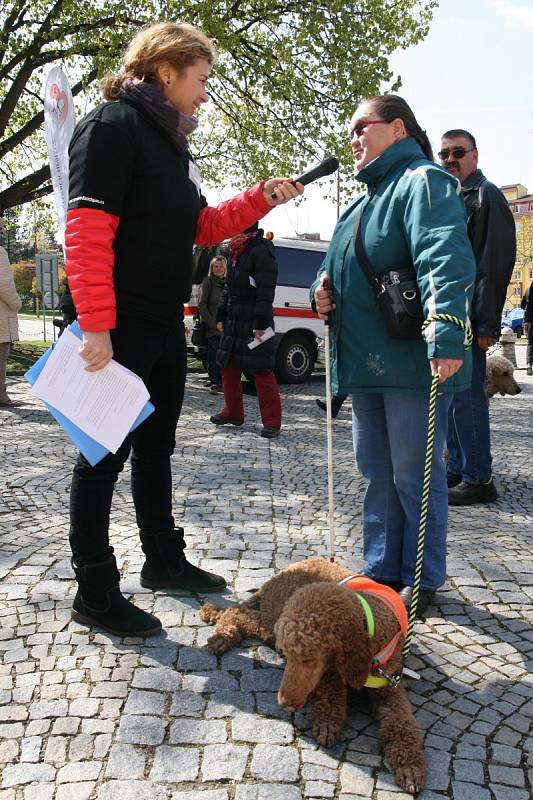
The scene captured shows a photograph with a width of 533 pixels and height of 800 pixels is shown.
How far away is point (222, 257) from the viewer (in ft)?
34.3

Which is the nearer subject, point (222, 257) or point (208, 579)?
point (208, 579)

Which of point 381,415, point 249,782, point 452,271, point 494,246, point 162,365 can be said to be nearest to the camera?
point 249,782

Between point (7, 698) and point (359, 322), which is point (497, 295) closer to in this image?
point (359, 322)

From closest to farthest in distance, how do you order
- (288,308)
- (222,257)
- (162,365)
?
(162,365) < (222,257) < (288,308)

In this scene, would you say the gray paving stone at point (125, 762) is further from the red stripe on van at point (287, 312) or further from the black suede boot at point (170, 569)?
the red stripe on van at point (287, 312)

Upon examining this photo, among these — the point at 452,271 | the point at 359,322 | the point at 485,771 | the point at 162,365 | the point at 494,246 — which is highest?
the point at 494,246

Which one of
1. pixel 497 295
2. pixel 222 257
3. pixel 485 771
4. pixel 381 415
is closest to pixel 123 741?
pixel 485 771

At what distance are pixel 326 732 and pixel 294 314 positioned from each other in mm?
10034

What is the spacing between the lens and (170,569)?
10.8 ft

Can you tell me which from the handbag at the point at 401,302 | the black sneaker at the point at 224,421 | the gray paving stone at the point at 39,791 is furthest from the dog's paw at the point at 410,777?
the black sneaker at the point at 224,421

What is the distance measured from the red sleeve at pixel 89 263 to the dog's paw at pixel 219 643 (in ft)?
4.11

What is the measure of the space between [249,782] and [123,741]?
42 cm

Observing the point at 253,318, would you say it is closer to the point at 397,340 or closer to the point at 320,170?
the point at 397,340

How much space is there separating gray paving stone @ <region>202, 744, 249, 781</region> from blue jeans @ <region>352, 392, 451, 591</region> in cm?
128
